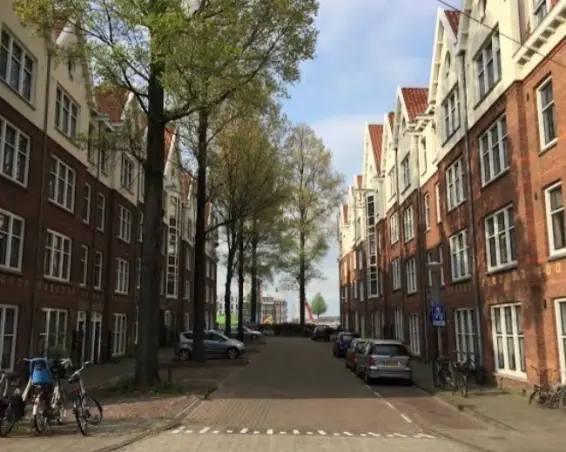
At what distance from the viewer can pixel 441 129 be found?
25938mm

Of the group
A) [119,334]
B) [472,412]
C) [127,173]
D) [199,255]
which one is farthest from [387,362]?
[127,173]

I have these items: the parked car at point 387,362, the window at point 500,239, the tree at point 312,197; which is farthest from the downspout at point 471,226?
the tree at point 312,197

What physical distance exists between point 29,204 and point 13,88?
3.92 meters

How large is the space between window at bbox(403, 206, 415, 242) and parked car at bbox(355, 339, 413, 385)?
12.5m

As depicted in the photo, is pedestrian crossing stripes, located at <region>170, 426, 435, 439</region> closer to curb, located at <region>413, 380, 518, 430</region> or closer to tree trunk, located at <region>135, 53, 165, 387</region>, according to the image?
curb, located at <region>413, 380, 518, 430</region>

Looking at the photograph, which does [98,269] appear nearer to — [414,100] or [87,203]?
[87,203]

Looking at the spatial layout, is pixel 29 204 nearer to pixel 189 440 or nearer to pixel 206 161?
pixel 206 161

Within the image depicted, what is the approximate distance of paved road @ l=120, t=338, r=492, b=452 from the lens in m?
10.1

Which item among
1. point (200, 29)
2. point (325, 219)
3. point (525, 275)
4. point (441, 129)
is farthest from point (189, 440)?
point (325, 219)

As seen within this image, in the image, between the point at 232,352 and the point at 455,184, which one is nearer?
the point at 455,184

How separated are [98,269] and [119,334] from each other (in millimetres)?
4998

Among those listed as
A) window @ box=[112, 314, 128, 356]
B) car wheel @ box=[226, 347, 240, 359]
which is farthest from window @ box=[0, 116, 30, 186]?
car wheel @ box=[226, 347, 240, 359]

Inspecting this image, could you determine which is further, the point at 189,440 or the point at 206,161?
the point at 206,161

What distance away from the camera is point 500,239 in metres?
19.2
